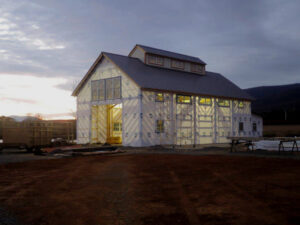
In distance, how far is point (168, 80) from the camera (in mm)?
30953

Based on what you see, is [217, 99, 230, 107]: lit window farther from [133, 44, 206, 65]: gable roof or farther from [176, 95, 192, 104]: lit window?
[133, 44, 206, 65]: gable roof

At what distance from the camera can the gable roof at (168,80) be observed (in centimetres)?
2847

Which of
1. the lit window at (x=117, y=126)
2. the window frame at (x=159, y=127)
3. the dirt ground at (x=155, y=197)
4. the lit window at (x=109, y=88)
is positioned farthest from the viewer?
the lit window at (x=117, y=126)

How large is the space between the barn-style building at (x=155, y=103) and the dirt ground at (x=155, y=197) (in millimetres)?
15850

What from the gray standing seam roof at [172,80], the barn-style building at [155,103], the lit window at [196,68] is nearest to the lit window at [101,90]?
the barn-style building at [155,103]

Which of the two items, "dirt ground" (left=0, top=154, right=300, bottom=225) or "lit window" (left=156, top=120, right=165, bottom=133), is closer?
"dirt ground" (left=0, top=154, right=300, bottom=225)

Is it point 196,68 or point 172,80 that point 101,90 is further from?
point 196,68

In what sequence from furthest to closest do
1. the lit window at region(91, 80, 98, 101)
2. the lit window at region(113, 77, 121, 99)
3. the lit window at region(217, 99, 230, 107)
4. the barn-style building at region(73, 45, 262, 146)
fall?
the lit window at region(217, 99, 230, 107), the lit window at region(91, 80, 98, 101), the lit window at region(113, 77, 121, 99), the barn-style building at region(73, 45, 262, 146)

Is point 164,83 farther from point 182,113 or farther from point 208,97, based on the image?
point 208,97

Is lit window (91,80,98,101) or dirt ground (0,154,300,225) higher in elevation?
lit window (91,80,98,101)

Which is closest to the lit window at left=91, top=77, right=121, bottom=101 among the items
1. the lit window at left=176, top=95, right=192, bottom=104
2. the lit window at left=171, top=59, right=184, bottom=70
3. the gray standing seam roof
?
the gray standing seam roof

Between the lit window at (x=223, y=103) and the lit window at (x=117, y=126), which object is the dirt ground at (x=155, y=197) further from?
the lit window at (x=223, y=103)

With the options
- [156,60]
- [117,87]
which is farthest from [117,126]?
[156,60]

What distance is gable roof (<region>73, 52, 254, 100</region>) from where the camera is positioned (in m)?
28.5
